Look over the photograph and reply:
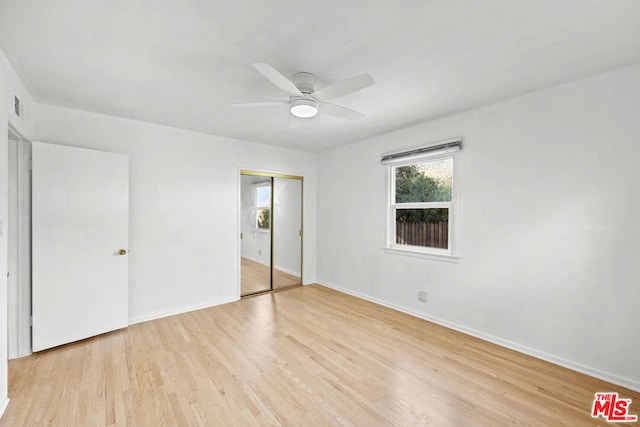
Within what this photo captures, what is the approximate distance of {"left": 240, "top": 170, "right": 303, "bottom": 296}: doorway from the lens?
456cm

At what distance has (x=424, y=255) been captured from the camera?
11.6ft

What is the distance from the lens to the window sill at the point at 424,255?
10.7ft

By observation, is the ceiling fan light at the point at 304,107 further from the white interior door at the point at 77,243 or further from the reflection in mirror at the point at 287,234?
the reflection in mirror at the point at 287,234

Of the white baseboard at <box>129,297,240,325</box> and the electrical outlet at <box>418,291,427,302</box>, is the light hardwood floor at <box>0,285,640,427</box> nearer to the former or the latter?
the white baseboard at <box>129,297,240,325</box>

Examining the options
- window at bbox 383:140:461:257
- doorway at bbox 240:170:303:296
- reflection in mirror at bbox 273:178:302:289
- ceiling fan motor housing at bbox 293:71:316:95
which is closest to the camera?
ceiling fan motor housing at bbox 293:71:316:95

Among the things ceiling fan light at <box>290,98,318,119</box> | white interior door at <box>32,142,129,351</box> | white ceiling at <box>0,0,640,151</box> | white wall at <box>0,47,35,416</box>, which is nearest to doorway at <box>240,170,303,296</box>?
white interior door at <box>32,142,129,351</box>

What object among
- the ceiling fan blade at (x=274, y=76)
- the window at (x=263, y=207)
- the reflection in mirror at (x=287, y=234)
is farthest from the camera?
the reflection in mirror at (x=287, y=234)

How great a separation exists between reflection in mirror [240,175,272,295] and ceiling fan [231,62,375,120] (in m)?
2.48

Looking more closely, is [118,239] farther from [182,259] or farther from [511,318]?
[511,318]

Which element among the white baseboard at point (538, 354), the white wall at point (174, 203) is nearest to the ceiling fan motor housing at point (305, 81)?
the white wall at point (174, 203)

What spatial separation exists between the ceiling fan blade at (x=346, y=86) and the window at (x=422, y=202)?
5.85 ft

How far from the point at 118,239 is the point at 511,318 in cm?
A: 425

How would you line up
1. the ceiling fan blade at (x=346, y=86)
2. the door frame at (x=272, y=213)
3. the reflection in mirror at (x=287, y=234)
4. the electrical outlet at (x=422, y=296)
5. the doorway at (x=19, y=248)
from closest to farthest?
the ceiling fan blade at (x=346, y=86) < the doorway at (x=19, y=248) < the electrical outlet at (x=422, y=296) < the door frame at (x=272, y=213) < the reflection in mirror at (x=287, y=234)

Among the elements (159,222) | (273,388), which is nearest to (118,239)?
(159,222)
